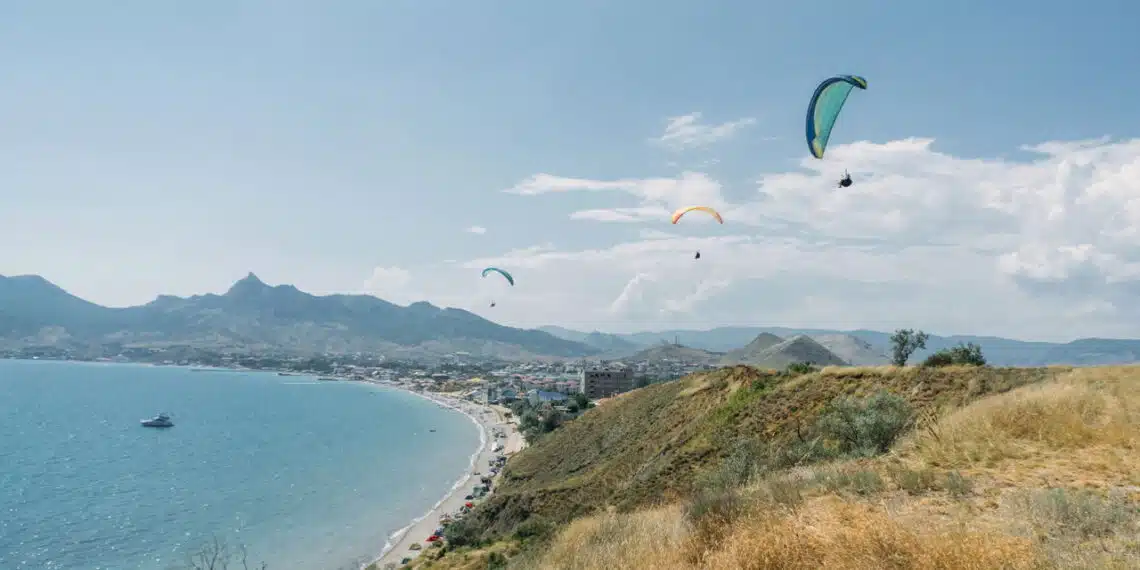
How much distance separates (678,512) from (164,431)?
122 metres

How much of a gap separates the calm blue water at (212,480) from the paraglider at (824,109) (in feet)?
139

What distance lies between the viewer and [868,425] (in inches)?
593

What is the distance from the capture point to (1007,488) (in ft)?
28.7

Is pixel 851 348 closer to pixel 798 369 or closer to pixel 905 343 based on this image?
pixel 905 343

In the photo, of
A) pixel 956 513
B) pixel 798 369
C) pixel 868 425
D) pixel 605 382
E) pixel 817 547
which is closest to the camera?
pixel 817 547

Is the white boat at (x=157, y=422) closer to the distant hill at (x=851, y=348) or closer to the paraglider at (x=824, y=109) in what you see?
the paraglider at (x=824, y=109)

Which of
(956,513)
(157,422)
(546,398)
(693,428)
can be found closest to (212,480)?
(157,422)

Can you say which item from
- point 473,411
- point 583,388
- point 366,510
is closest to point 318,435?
point 473,411

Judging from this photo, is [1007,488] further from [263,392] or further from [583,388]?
[263,392]

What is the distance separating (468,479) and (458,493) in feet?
21.5

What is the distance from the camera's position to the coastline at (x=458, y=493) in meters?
43.7

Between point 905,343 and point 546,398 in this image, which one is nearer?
point 905,343

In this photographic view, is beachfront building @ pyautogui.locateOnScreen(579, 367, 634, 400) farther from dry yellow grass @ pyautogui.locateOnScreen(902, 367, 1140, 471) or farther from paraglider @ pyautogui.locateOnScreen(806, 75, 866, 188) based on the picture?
dry yellow grass @ pyautogui.locateOnScreen(902, 367, 1140, 471)

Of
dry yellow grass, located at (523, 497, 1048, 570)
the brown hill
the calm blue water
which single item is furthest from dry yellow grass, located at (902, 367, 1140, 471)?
the calm blue water
